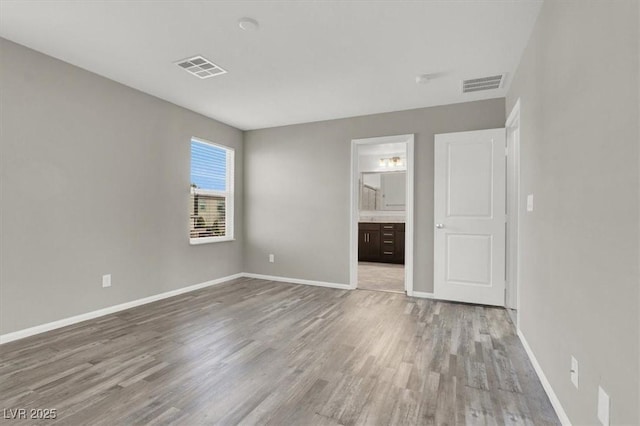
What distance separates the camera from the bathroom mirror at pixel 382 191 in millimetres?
7488

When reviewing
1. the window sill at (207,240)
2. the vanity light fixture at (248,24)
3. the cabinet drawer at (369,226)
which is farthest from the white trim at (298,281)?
the vanity light fixture at (248,24)

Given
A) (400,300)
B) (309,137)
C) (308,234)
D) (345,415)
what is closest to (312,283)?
(308,234)

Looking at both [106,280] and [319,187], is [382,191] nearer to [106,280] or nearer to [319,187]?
[319,187]

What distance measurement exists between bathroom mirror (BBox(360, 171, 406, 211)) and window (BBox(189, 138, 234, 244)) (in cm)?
351

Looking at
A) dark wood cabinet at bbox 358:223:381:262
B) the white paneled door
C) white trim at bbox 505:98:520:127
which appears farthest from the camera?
dark wood cabinet at bbox 358:223:381:262

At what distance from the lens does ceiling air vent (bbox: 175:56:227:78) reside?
3.04 meters

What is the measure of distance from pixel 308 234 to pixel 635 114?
4.26 metres

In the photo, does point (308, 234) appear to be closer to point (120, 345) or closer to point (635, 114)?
point (120, 345)

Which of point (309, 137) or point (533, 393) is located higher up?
point (309, 137)

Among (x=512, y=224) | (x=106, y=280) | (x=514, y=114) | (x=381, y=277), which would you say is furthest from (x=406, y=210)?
(x=106, y=280)

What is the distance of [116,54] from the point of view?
293 cm

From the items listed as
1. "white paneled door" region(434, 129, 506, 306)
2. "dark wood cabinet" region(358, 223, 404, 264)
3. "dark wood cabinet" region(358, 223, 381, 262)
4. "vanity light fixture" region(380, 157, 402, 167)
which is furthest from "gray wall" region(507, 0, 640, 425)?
"vanity light fixture" region(380, 157, 402, 167)

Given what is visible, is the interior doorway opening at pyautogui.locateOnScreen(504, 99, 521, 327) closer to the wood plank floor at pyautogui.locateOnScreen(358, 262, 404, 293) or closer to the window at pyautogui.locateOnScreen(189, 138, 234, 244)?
the wood plank floor at pyautogui.locateOnScreen(358, 262, 404, 293)

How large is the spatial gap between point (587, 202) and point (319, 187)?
3777 mm
